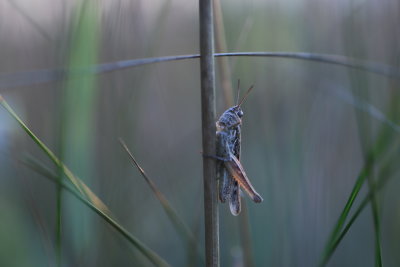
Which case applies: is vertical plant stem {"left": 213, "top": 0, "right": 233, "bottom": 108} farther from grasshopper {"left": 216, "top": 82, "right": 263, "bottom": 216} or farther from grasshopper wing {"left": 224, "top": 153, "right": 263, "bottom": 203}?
grasshopper wing {"left": 224, "top": 153, "right": 263, "bottom": 203}

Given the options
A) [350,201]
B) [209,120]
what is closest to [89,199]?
[209,120]

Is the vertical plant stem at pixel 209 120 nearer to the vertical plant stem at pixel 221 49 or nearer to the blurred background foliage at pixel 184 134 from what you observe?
the blurred background foliage at pixel 184 134

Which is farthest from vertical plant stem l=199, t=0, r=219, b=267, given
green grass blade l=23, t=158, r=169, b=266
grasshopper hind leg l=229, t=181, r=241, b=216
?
grasshopper hind leg l=229, t=181, r=241, b=216

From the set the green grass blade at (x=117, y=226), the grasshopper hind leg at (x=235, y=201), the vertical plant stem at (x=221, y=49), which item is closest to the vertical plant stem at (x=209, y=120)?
the green grass blade at (x=117, y=226)

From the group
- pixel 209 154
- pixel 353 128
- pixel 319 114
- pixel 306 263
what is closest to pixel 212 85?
pixel 209 154

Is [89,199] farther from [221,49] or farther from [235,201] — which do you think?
[221,49]

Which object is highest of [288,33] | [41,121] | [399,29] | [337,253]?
[288,33]

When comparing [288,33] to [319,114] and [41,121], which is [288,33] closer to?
[319,114]
